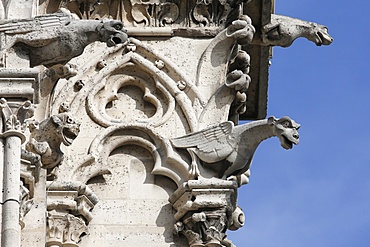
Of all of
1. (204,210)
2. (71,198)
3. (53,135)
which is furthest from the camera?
(204,210)

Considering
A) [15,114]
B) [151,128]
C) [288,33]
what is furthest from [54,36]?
→ [288,33]

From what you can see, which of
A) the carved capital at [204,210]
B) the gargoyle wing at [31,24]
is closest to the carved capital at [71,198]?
the carved capital at [204,210]

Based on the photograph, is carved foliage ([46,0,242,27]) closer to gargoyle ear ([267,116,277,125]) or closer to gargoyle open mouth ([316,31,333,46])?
gargoyle open mouth ([316,31,333,46])

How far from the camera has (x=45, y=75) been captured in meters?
35.2

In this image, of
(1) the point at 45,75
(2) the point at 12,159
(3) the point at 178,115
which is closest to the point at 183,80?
(3) the point at 178,115

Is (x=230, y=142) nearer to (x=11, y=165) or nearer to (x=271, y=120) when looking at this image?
(x=271, y=120)

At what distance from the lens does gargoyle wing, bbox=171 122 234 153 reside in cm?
3722

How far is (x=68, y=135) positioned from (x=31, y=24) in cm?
194

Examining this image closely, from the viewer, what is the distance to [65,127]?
35344 millimetres

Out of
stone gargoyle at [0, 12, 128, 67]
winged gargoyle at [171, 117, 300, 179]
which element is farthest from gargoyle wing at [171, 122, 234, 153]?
stone gargoyle at [0, 12, 128, 67]

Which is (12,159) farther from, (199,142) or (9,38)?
(199,142)

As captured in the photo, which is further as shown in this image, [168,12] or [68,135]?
[168,12]

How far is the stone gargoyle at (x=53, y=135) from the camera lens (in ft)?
116

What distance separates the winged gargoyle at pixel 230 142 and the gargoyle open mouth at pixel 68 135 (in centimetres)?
214
